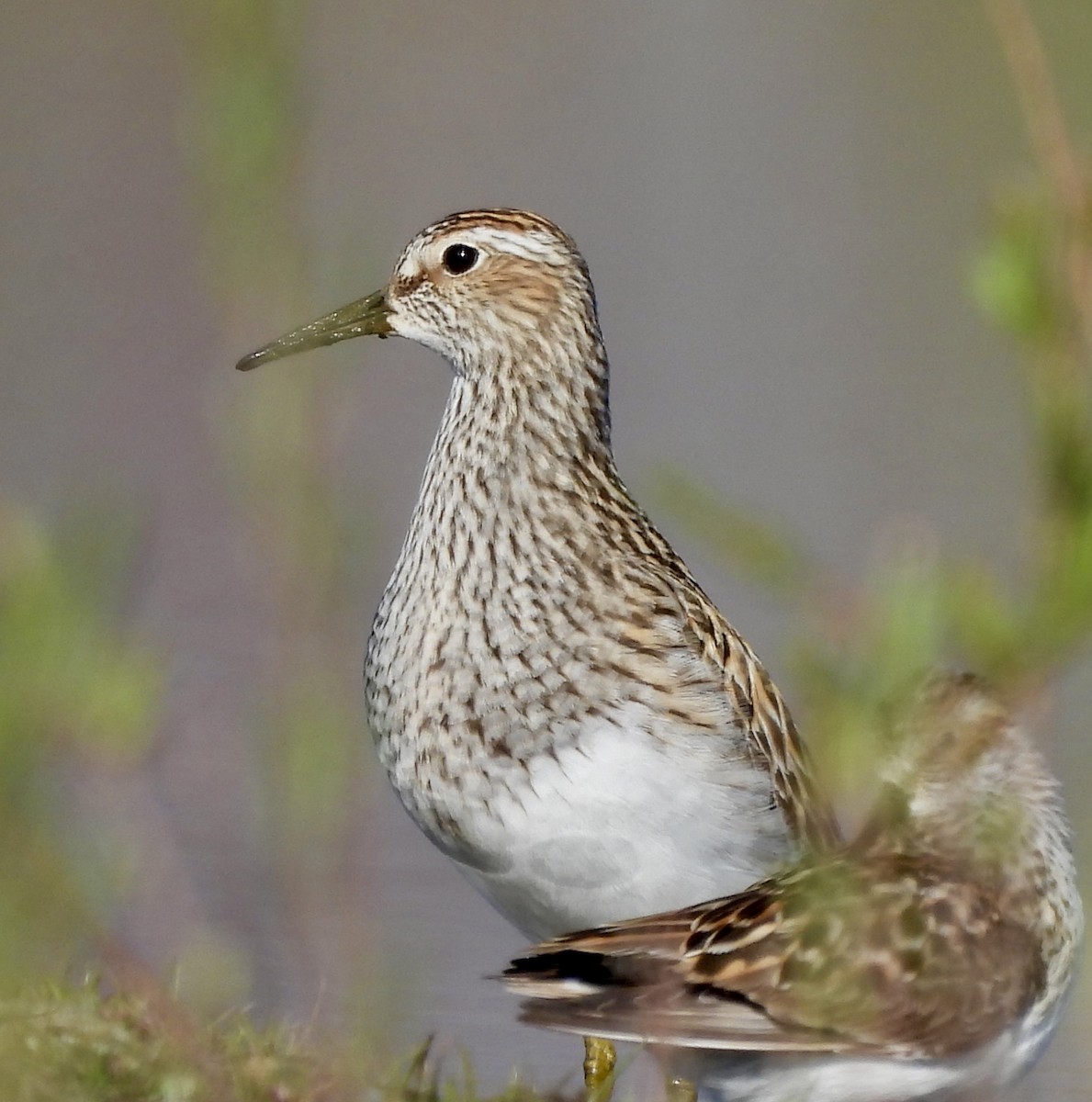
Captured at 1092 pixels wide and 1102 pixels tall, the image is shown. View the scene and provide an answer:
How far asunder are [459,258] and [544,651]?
1.19 metres

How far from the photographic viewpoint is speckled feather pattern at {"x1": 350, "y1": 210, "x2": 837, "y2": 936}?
4.83m

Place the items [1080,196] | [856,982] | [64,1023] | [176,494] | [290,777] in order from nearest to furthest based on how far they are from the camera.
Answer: [1080,196] < [290,777] < [856,982] < [64,1023] < [176,494]

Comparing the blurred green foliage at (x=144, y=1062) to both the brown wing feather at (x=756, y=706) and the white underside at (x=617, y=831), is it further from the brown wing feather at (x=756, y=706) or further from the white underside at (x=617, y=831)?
the brown wing feather at (x=756, y=706)

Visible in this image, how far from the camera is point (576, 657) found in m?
4.98

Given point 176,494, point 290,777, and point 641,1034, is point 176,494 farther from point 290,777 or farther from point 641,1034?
point 290,777

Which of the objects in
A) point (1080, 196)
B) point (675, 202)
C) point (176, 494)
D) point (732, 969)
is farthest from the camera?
point (675, 202)

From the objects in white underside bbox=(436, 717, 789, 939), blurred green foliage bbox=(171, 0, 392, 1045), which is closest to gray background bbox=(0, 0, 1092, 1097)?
blurred green foliage bbox=(171, 0, 392, 1045)

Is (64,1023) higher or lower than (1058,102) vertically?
lower

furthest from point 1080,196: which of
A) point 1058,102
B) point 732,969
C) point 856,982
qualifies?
point 732,969

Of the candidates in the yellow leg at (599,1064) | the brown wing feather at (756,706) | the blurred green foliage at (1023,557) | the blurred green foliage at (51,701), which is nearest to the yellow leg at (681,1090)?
the yellow leg at (599,1064)

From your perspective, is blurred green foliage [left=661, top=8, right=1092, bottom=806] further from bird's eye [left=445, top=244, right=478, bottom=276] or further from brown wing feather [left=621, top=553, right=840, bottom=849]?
bird's eye [left=445, top=244, right=478, bottom=276]

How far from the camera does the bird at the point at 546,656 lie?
482cm

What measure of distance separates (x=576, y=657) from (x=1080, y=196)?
2762mm

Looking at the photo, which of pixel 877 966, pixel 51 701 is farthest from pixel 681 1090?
pixel 51 701
